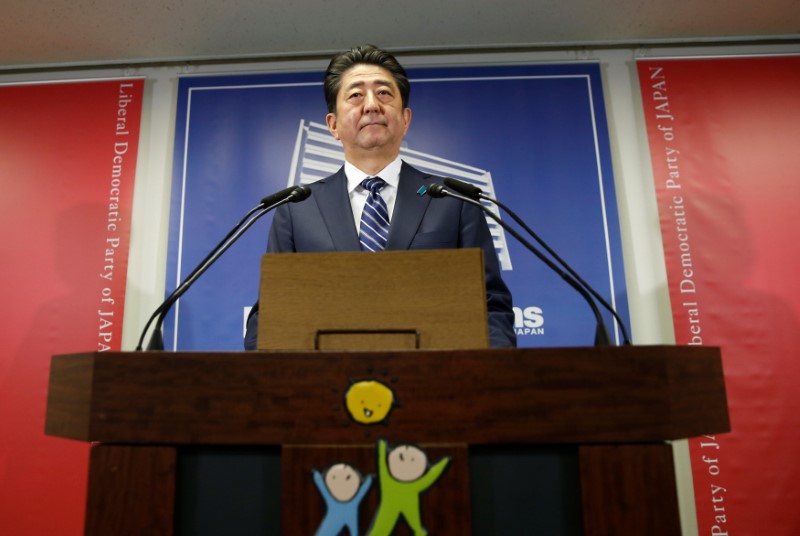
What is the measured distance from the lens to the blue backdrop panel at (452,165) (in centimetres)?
246

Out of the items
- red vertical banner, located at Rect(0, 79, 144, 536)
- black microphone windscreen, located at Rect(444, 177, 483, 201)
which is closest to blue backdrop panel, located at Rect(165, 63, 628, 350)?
red vertical banner, located at Rect(0, 79, 144, 536)

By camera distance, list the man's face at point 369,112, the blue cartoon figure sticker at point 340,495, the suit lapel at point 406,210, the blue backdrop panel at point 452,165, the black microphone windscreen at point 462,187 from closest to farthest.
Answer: the blue cartoon figure sticker at point 340,495 < the black microphone windscreen at point 462,187 < the suit lapel at point 406,210 < the man's face at point 369,112 < the blue backdrop panel at point 452,165

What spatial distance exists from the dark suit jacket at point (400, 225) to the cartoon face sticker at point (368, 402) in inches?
30.7

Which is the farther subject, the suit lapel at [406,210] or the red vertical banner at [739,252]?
the red vertical banner at [739,252]

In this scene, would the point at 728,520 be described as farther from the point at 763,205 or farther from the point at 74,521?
the point at 74,521

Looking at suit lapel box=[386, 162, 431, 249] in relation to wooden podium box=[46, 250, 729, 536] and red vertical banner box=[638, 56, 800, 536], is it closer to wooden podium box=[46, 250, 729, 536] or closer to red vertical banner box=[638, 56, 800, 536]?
wooden podium box=[46, 250, 729, 536]

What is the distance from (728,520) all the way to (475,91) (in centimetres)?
212

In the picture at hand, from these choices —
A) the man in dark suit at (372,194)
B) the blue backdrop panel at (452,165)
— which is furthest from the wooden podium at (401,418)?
the blue backdrop panel at (452,165)

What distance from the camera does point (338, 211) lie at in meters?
1.68

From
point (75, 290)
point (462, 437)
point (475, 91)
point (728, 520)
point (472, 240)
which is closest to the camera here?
point (462, 437)

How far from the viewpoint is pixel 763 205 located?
2549 millimetres

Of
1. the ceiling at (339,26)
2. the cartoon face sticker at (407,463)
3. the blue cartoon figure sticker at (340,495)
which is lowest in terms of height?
the blue cartoon figure sticker at (340,495)

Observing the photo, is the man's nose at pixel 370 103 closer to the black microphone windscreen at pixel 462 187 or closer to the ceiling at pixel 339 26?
the black microphone windscreen at pixel 462 187

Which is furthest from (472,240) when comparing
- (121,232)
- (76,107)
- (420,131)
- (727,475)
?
(76,107)
